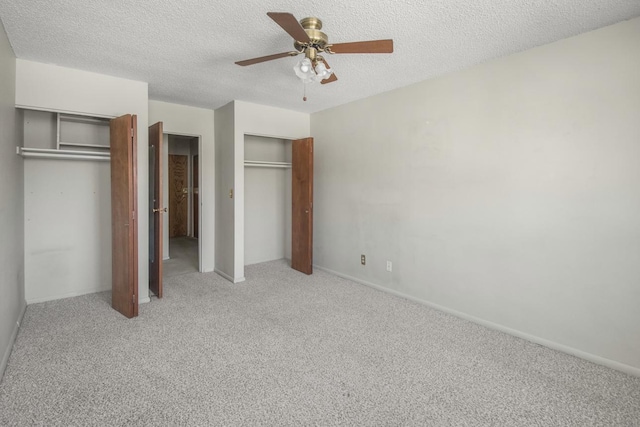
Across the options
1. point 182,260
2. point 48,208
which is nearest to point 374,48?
point 48,208

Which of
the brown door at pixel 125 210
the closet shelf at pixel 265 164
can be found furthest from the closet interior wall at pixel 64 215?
the closet shelf at pixel 265 164

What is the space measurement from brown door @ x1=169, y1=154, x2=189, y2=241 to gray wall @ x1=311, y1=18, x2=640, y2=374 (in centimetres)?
494

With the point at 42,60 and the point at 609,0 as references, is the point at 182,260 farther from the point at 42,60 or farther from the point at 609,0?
the point at 609,0

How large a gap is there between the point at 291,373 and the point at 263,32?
2.37 meters

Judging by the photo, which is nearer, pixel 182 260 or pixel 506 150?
pixel 506 150

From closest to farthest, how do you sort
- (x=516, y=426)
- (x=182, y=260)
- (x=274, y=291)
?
1. (x=516, y=426)
2. (x=274, y=291)
3. (x=182, y=260)

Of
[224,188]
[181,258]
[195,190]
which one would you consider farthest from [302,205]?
[195,190]

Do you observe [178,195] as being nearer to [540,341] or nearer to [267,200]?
[267,200]

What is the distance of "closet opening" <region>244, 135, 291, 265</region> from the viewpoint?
524cm

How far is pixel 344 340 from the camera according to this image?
2727 millimetres

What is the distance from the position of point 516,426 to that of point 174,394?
193cm

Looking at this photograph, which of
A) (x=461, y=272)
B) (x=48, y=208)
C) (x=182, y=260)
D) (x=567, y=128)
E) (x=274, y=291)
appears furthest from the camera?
→ (x=182, y=260)

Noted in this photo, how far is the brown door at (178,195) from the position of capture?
7.34 metres

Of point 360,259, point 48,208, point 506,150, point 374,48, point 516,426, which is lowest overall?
point 516,426
